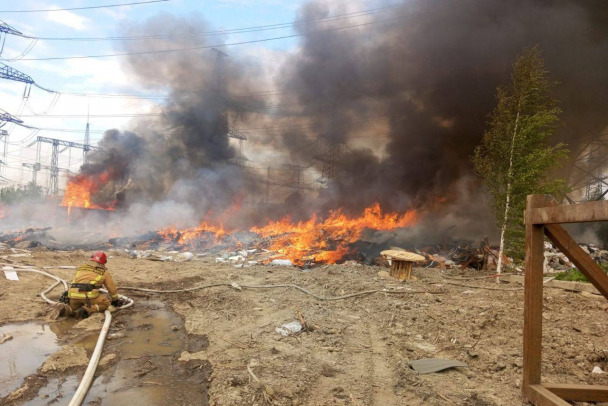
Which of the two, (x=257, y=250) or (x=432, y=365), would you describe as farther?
(x=257, y=250)

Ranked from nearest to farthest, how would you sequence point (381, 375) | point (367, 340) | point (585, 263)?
point (585, 263) → point (381, 375) → point (367, 340)

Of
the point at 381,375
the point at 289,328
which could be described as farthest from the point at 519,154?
the point at 381,375

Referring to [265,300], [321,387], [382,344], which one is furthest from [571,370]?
[265,300]

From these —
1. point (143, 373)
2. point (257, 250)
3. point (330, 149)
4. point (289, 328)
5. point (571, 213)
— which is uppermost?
point (330, 149)

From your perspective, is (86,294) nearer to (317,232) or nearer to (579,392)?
(579,392)

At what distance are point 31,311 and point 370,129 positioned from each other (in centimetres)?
2168

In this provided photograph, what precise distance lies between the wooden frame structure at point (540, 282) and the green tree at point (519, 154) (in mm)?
8209

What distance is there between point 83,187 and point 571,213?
34861 mm

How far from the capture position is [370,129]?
974 inches

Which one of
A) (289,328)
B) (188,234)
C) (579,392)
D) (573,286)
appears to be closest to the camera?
(579,392)

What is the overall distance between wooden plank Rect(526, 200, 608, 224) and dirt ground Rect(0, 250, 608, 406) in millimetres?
1860

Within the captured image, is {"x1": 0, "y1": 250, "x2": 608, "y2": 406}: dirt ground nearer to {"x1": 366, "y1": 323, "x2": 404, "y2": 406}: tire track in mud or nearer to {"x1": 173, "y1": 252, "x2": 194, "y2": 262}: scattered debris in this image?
{"x1": 366, "y1": 323, "x2": 404, "y2": 406}: tire track in mud

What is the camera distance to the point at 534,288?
2965mm

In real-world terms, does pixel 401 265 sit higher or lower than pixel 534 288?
lower
